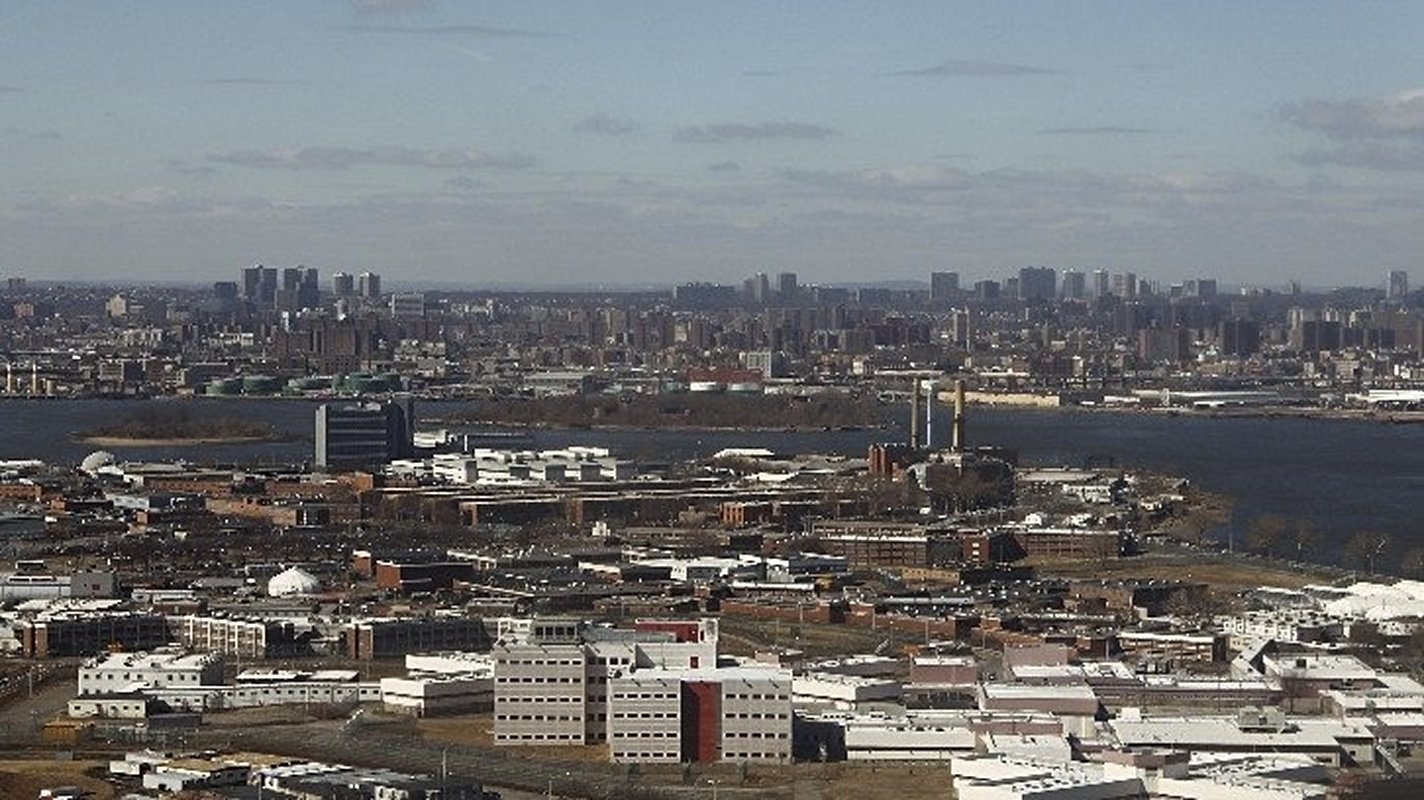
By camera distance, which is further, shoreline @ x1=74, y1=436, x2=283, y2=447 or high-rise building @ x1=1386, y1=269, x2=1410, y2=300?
high-rise building @ x1=1386, y1=269, x2=1410, y2=300

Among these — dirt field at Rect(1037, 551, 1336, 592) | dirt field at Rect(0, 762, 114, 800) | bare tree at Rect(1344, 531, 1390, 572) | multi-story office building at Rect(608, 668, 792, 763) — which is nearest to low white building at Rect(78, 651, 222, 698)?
dirt field at Rect(0, 762, 114, 800)

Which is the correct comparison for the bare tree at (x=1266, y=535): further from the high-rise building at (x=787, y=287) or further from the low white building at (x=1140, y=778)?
the high-rise building at (x=787, y=287)

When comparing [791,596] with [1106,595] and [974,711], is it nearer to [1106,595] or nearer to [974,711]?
[1106,595]

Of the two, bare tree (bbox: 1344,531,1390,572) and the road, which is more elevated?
bare tree (bbox: 1344,531,1390,572)

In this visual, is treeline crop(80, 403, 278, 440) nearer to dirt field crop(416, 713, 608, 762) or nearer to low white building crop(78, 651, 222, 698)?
low white building crop(78, 651, 222, 698)

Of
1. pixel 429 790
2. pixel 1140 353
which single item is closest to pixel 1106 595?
pixel 429 790

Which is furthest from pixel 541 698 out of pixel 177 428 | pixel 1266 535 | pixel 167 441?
pixel 177 428

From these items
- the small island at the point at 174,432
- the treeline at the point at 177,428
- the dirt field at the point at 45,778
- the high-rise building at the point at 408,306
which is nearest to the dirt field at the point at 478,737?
the dirt field at the point at 45,778
